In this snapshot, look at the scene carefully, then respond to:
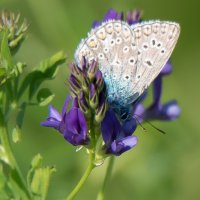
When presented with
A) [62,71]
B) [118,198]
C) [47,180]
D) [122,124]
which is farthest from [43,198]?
[62,71]

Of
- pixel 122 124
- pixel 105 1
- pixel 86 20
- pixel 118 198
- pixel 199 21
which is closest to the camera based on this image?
pixel 122 124

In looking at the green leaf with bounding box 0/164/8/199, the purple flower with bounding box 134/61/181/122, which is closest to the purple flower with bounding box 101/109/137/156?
the green leaf with bounding box 0/164/8/199

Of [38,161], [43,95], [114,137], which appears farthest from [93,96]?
[43,95]

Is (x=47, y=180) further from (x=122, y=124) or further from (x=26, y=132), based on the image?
(x=26, y=132)

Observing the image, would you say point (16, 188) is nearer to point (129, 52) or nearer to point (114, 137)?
point (114, 137)

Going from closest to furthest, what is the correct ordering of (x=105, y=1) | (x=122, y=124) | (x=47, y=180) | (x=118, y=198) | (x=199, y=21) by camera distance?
(x=47, y=180) → (x=122, y=124) → (x=118, y=198) → (x=105, y=1) → (x=199, y=21)

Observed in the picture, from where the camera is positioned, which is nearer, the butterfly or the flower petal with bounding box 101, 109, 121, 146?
the flower petal with bounding box 101, 109, 121, 146

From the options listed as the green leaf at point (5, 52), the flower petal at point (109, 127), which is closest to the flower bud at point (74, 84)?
the flower petal at point (109, 127)

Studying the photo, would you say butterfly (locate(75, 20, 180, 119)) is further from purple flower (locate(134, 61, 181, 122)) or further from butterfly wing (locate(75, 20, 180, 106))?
purple flower (locate(134, 61, 181, 122))
